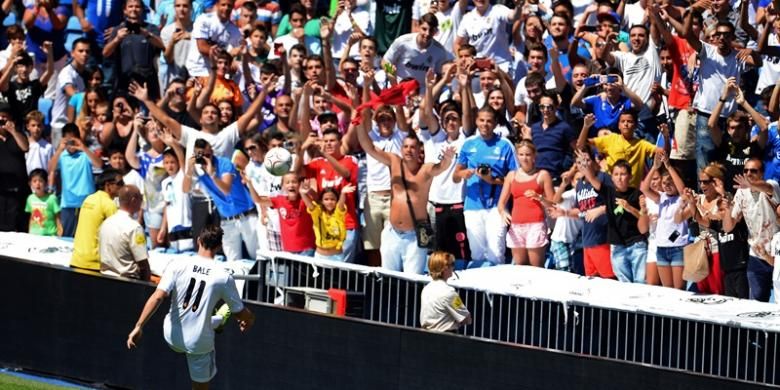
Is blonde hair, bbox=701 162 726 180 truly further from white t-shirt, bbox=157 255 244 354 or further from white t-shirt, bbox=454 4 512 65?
white t-shirt, bbox=157 255 244 354

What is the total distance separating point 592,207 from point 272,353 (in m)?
3.90

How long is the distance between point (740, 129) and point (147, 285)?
6394 millimetres

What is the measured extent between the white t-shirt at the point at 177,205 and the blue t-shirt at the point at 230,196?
558 mm

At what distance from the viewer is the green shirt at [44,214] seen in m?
20.0

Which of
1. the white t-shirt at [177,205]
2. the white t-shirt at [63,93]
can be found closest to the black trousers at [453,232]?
the white t-shirt at [177,205]

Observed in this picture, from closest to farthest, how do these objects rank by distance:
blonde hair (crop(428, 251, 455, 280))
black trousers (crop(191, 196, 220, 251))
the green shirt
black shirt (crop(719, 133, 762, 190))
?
blonde hair (crop(428, 251, 455, 280)) < black shirt (crop(719, 133, 762, 190)) < black trousers (crop(191, 196, 220, 251)) < the green shirt

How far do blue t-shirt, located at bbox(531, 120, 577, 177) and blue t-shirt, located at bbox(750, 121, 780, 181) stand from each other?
7.01ft

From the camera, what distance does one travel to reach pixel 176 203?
61.2 feet

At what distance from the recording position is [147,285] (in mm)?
14727

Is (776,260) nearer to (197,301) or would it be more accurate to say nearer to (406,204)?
(406,204)

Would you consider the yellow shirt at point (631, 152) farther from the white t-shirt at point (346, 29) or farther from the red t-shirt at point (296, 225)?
the white t-shirt at point (346, 29)

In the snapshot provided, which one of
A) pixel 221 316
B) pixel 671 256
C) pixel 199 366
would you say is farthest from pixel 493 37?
pixel 199 366

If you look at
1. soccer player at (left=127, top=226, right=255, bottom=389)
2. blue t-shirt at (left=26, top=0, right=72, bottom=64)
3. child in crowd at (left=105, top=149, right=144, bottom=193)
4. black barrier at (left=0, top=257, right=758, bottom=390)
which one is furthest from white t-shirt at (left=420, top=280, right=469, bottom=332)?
blue t-shirt at (left=26, top=0, right=72, bottom=64)

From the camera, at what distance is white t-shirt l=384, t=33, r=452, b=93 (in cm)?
1917
